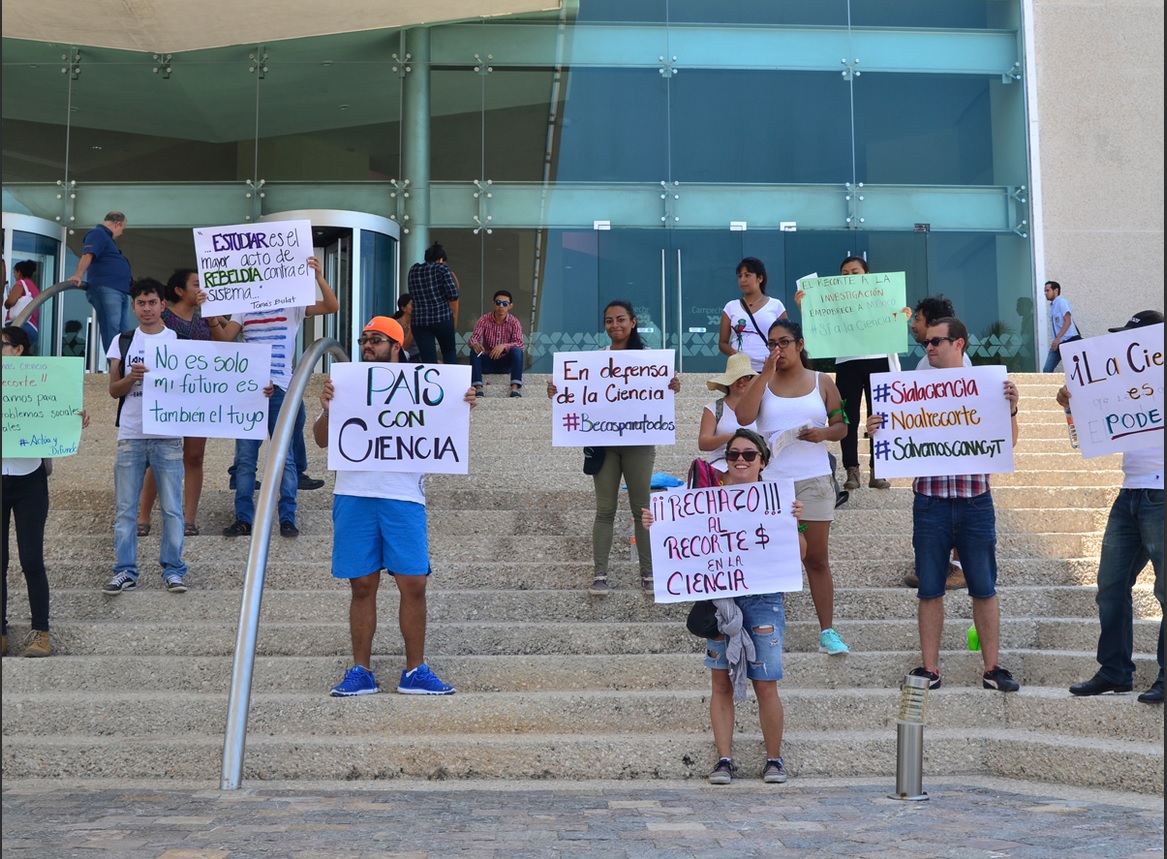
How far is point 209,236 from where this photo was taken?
8.22 meters

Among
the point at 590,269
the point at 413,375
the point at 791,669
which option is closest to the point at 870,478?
the point at 791,669

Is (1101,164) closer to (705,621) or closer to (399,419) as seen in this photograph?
(399,419)

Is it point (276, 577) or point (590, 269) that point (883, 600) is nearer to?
point (276, 577)

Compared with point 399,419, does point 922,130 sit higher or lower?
higher

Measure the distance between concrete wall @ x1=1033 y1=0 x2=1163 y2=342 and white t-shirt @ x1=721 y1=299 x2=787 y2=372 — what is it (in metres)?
11.4

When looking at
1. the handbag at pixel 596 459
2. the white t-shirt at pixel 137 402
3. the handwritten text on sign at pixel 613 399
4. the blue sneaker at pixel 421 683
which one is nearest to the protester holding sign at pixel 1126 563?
the handwritten text on sign at pixel 613 399

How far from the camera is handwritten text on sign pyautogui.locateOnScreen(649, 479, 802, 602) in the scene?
5605 millimetres

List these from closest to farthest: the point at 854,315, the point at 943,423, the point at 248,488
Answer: the point at 943,423 < the point at 248,488 < the point at 854,315

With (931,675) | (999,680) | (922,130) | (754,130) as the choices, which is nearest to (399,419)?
(931,675)

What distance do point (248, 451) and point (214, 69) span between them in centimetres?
1258

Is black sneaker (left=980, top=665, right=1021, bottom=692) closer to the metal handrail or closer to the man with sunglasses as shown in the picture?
the metal handrail

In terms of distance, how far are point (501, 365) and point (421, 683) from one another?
30.7ft

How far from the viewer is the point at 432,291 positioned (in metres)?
11.8

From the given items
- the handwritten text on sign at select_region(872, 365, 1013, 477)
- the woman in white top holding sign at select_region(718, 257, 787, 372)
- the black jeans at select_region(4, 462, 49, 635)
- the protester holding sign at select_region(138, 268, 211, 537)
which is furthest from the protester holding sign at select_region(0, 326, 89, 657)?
the handwritten text on sign at select_region(872, 365, 1013, 477)
